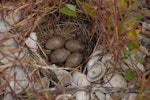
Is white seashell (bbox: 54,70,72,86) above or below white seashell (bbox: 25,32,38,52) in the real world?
below

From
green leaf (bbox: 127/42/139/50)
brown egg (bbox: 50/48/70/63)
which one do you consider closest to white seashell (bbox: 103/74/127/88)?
green leaf (bbox: 127/42/139/50)

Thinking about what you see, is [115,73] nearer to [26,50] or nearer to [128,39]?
[128,39]

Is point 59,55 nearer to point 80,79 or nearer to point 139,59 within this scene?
point 80,79

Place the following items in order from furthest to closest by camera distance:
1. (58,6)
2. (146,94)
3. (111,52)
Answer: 1. (58,6)
2. (111,52)
3. (146,94)

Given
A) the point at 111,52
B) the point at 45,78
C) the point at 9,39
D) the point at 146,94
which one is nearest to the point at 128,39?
the point at 111,52

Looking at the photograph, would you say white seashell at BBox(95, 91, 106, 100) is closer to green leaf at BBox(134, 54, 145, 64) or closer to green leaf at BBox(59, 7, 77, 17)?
green leaf at BBox(134, 54, 145, 64)
